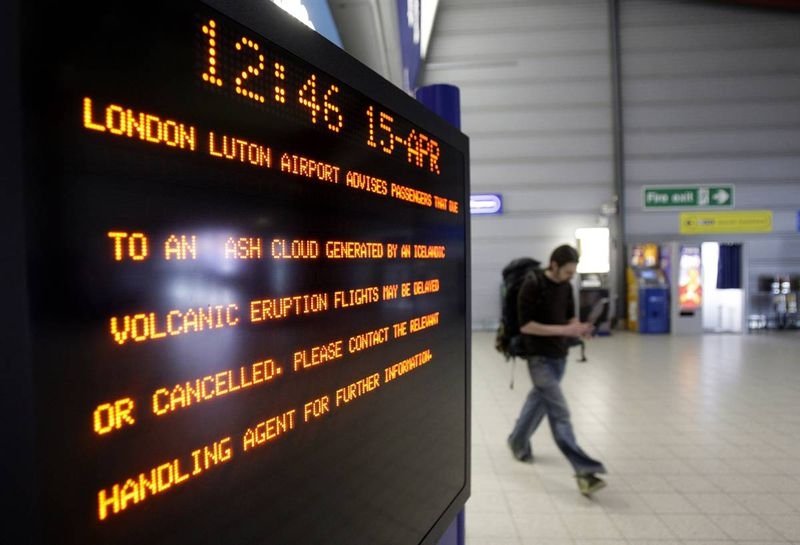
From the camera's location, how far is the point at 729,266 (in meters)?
13.2

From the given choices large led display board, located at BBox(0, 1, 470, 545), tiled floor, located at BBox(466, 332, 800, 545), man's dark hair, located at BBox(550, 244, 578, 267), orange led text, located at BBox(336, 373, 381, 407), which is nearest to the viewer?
large led display board, located at BBox(0, 1, 470, 545)

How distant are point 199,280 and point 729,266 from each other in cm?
1472

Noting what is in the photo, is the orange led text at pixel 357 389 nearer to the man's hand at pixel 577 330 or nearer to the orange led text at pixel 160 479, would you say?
the orange led text at pixel 160 479

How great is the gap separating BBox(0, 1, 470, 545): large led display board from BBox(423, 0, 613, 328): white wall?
12.2 metres

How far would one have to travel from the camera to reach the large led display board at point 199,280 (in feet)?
1.90

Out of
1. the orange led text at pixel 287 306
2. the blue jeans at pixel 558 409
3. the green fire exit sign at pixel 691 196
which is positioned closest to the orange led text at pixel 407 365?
the orange led text at pixel 287 306

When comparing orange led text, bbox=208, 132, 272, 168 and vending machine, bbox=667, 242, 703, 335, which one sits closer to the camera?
orange led text, bbox=208, 132, 272, 168

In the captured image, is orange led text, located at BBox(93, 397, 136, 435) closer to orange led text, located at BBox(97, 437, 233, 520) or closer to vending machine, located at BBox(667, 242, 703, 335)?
orange led text, located at BBox(97, 437, 233, 520)

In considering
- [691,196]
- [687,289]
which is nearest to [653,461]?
[687,289]

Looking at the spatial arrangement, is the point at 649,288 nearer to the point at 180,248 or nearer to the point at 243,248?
the point at 243,248

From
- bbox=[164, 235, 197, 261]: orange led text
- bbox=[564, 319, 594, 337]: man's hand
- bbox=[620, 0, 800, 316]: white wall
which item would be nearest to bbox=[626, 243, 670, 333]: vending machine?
bbox=[620, 0, 800, 316]: white wall

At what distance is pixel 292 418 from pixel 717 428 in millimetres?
6037

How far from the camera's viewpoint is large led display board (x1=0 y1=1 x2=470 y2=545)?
581 millimetres

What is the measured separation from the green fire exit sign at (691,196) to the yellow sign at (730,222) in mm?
232
